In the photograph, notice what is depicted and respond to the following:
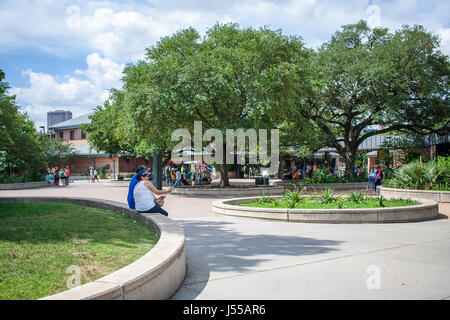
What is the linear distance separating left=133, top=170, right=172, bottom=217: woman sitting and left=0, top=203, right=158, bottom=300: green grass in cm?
→ 39

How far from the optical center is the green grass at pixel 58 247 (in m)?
4.18

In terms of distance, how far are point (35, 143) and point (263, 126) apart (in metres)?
23.6

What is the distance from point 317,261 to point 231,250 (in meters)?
1.69

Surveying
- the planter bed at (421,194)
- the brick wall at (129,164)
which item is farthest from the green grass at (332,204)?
the brick wall at (129,164)

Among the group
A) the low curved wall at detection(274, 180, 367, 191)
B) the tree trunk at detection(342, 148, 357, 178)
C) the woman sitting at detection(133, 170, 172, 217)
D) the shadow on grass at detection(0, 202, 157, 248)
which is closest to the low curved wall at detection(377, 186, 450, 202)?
the low curved wall at detection(274, 180, 367, 191)

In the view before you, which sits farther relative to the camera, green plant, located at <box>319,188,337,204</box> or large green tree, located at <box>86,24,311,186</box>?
large green tree, located at <box>86,24,311,186</box>

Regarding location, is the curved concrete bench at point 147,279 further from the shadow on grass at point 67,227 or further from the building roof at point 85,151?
the building roof at point 85,151

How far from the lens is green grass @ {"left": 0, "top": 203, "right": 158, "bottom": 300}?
418 centimetres

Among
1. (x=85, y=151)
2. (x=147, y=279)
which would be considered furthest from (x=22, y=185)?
(x=147, y=279)

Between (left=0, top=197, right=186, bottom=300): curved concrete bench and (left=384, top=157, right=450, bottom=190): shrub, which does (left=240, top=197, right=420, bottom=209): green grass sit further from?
(left=0, top=197, right=186, bottom=300): curved concrete bench

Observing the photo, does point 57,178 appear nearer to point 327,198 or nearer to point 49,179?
point 49,179

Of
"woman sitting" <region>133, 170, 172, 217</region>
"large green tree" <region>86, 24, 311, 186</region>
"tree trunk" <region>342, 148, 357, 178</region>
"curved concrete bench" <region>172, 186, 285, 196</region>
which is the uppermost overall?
"large green tree" <region>86, 24, 311, 186</region>
